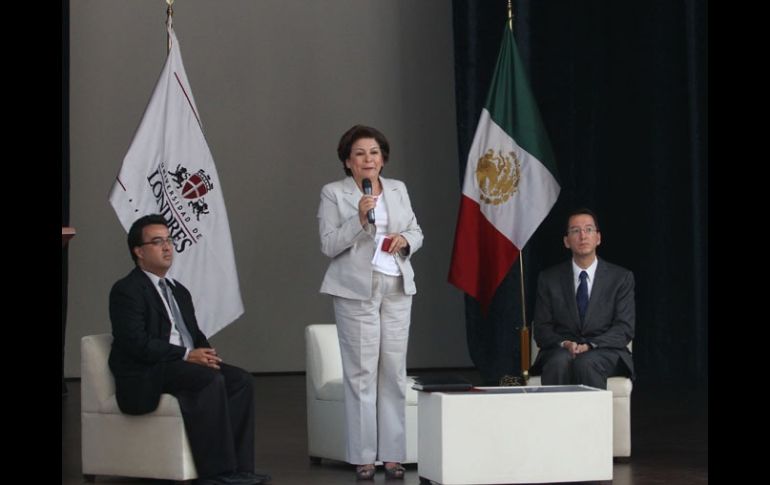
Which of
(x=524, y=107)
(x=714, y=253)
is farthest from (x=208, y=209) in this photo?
(x=714, y=253)

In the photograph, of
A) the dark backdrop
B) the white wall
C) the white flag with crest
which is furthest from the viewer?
the white wall

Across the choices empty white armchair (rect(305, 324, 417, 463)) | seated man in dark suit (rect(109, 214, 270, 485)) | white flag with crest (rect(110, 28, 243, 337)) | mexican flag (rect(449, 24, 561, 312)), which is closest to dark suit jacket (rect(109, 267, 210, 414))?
seated man in dark suit (rect(109, 214, 270, 485))

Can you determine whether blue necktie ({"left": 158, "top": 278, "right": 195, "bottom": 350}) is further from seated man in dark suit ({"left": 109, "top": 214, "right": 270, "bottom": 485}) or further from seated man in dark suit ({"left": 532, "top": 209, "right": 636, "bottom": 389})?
seated man in dark suit ({"left": 532, "top": 209, "right": 636, "bottom": 389})

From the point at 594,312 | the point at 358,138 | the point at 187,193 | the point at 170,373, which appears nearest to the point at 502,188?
the point at 594,312

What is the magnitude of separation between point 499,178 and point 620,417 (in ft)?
5.62

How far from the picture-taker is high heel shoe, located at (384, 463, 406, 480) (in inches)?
176

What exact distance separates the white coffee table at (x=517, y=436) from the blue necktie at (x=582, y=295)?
0.91 meters

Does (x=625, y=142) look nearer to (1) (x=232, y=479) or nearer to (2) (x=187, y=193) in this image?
(2) (x=187, y=193)

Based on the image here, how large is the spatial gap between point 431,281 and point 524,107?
2.66 m

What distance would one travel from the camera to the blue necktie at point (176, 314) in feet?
14.5

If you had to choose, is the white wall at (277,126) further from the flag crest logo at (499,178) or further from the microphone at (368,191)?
the microphone at (368,191)

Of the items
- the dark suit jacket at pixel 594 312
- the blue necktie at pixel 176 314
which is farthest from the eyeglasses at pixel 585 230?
the blue necktie at pixel 176 314

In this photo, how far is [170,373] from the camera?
4.25 m

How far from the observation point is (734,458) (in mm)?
3396
